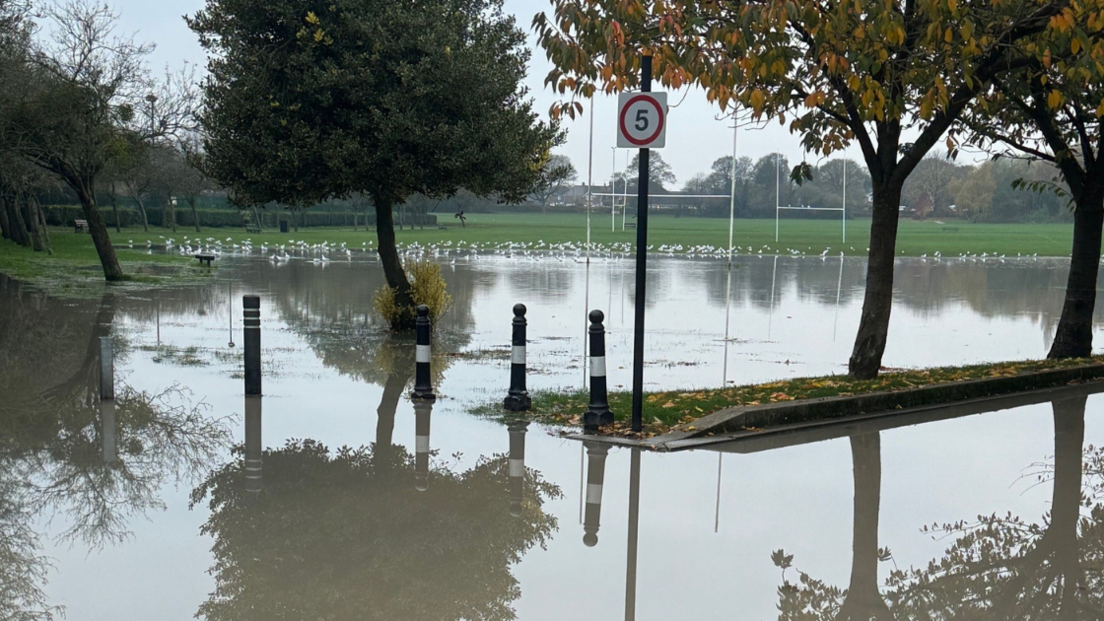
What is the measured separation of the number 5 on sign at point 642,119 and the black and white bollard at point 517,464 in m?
2.63

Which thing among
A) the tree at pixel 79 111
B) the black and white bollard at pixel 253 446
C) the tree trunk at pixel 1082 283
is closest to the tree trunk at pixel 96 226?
the tree at pixel 79 111

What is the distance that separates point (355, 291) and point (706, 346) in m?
12.5

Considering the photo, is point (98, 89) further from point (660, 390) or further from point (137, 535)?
point (137, 535)

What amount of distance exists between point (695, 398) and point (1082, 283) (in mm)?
7025

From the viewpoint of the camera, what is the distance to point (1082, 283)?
1530 cm

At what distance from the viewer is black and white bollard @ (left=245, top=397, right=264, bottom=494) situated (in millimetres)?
8289

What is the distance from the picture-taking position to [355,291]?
27.5m

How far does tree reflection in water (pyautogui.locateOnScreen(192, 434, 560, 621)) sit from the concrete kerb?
1.64 meters

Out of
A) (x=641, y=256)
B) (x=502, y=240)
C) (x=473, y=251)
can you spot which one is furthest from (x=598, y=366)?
(x=502, y=240)

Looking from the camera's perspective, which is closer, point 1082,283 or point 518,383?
point 518,383

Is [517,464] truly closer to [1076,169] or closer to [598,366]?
[598,366]

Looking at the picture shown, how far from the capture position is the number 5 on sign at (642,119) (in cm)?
926

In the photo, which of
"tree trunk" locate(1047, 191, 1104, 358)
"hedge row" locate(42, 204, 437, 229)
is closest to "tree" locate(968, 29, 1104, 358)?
"tree trunk" locate(1047, 191, 1104, 358)

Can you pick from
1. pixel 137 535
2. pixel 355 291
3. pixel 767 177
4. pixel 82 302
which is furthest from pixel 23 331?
pixel 767 177
